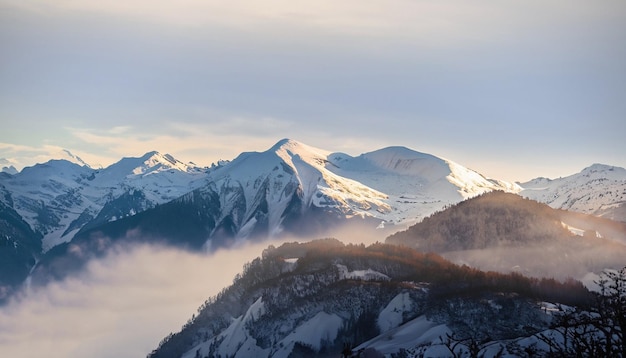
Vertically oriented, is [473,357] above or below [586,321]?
below

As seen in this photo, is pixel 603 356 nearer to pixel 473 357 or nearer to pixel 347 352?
pixel 473 357

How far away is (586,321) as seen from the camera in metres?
84.2

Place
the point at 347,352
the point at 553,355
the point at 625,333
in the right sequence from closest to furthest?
the point at 625,333, the point at 553,355, the point at 347,352

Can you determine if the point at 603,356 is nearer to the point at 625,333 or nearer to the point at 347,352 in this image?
the point at 625,333

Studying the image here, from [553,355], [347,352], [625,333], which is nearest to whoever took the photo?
[625,333]

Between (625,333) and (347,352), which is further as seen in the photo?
(347,352)

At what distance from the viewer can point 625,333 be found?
3302 inches

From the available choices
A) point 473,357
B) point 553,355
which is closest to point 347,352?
point 473,357

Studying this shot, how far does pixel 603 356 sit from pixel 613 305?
211 inches

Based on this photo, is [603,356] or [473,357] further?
[473,357]

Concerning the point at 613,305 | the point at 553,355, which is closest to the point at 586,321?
the point at 613,305

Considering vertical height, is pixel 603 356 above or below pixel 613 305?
below

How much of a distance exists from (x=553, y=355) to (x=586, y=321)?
1537 centimetres

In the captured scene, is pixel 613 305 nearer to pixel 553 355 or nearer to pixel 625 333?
pixel 625 333
